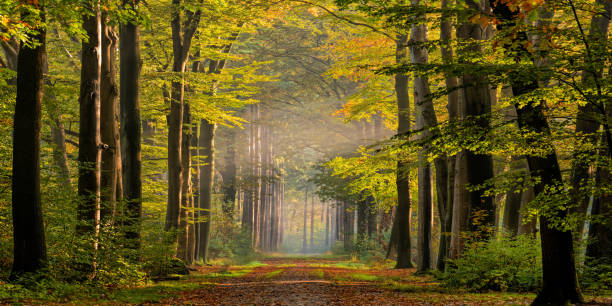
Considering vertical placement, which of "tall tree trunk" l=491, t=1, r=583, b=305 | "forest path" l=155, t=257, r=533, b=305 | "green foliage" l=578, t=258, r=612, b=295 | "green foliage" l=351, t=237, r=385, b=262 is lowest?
"green foliage" l=351, t=237, r=385, b=262

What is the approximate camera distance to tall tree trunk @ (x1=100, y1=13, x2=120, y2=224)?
12.3 m

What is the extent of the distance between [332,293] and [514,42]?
744 cm

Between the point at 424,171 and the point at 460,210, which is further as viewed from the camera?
the point at 424,171

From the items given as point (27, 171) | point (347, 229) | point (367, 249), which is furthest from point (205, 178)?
point (27, 171)

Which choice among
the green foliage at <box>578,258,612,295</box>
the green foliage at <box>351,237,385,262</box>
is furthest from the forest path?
the green foliage at <box>351,237,385,262</box>

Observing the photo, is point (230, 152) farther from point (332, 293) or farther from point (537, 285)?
point (537, 285)

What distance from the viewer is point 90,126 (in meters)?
11.3

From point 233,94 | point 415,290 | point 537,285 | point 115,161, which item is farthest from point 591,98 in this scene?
point 233,94

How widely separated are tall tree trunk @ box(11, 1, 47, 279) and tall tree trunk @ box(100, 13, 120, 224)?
344 centimetres

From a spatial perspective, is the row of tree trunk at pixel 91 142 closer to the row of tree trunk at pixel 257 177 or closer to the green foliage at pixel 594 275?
the green foliage at pixel 594 275

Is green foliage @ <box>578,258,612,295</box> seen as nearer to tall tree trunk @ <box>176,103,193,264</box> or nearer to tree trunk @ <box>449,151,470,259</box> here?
tree trunk @ <box>449,151,470,259</box>

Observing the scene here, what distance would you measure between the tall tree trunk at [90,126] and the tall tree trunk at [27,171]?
7.02 ft

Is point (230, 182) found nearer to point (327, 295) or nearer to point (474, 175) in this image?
point (327, 295)

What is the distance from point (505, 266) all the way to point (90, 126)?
31.6 feet
